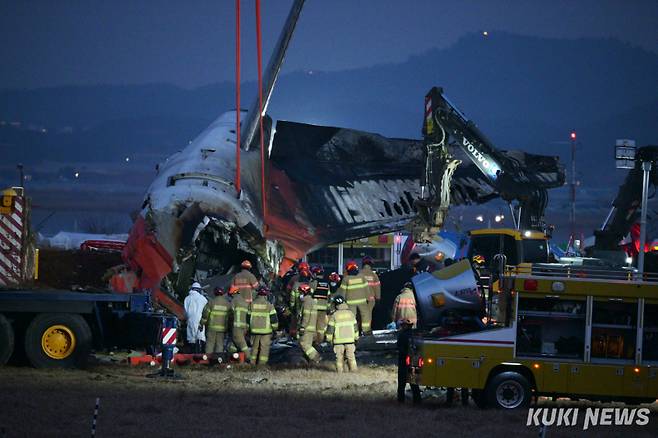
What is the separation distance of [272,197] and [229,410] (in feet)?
60.5

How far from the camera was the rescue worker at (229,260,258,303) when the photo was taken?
25859 millimetres

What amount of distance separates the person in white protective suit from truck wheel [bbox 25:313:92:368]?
530 centimetres

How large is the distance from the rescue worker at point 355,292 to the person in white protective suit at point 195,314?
128 inches

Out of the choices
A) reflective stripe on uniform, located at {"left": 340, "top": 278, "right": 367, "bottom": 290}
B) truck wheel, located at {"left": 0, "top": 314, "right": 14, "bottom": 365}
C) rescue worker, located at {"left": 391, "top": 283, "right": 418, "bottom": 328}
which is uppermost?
reflective stripe on uniform, located at {"left": 340, "top": 278, "right": 367, "bottom": 290}

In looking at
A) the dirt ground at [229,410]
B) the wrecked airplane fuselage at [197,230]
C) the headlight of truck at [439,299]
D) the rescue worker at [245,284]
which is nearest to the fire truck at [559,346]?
the dirt ground at [229,410]

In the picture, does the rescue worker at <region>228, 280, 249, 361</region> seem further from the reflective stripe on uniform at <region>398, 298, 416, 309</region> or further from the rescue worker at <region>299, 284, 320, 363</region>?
the reflective stripe on uniform at <region>398, 298, 416, 309</region>

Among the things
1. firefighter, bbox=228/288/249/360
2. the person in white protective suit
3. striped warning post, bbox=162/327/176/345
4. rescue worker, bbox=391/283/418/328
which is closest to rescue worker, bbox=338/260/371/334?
rescue worker, bbox=391/283/418/328

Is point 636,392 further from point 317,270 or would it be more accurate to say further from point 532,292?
point 317,270

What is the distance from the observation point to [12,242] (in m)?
24.2

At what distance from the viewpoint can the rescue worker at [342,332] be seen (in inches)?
902

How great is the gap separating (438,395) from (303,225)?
49.1 feet

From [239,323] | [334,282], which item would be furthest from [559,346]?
[334,282]

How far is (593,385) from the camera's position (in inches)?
650

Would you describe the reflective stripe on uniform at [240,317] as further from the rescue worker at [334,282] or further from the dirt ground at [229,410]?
the dirt ground at [229,410]
